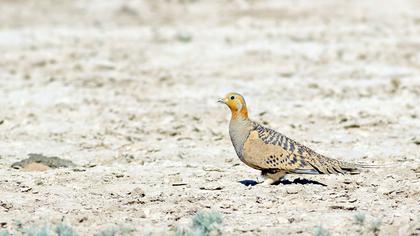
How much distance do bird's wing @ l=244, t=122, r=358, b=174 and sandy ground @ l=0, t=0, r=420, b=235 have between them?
0.78 feet

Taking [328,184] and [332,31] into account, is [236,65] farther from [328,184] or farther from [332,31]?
[328,184]

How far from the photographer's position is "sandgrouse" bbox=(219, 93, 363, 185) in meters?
8.45

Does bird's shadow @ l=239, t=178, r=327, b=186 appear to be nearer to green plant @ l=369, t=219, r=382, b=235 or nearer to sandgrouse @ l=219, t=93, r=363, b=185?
sandgrouse @ l=219, t=93, r=363, b=185

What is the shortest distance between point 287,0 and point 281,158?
17.8 meters

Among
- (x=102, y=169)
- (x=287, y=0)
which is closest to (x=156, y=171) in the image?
(x=102, y=169)

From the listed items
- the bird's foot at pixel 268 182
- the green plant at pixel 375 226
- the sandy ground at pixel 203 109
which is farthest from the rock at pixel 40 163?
the green plant at pixel 375 226

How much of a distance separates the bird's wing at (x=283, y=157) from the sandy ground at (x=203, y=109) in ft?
0.78

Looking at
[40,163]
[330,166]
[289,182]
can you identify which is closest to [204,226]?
[330,166]

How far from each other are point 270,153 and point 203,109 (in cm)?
514

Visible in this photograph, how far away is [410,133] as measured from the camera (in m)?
11.7

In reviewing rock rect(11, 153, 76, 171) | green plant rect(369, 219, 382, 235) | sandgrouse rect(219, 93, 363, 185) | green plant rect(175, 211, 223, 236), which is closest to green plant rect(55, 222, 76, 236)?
green plant rect(175, 211, 223, 236)

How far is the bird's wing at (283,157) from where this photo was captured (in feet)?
27.7

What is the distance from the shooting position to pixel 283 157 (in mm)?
8469

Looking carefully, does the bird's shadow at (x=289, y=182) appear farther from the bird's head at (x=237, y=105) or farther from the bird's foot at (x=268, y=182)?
Result: the bird's head at (x=237, y=105)
